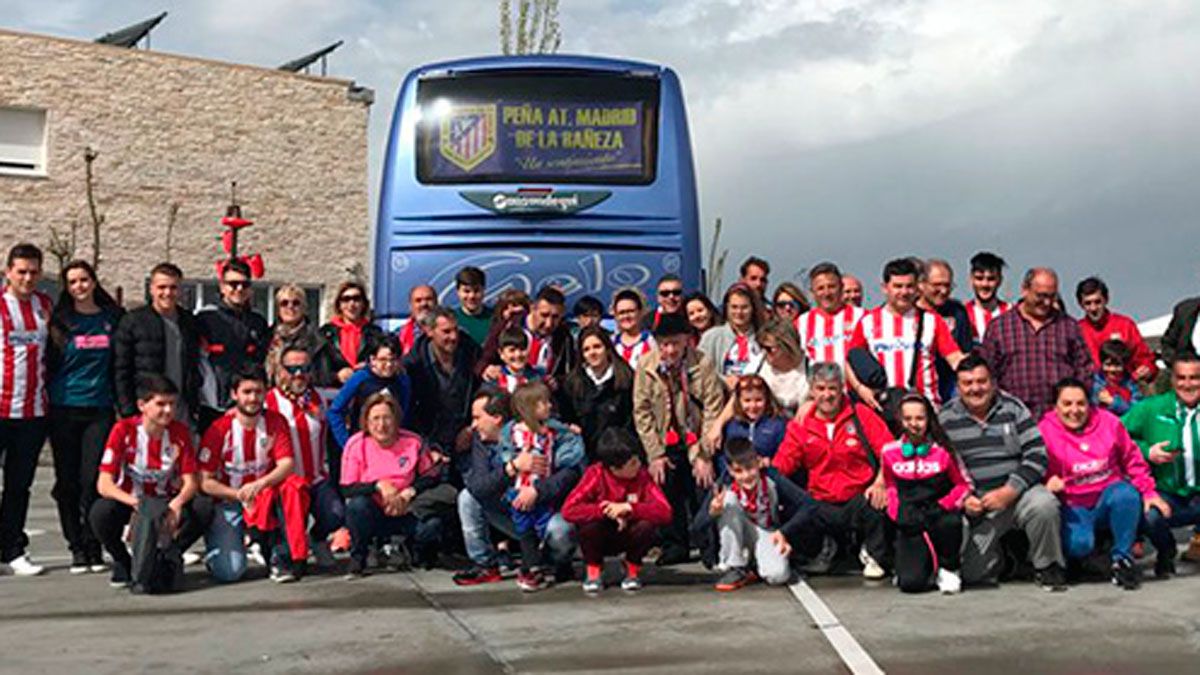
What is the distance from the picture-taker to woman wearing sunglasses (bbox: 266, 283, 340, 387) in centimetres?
955

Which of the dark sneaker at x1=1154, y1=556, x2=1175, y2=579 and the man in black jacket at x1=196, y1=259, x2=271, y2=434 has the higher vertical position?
the man in black jacket at x1=196, y1=259, x2=271, y2=434

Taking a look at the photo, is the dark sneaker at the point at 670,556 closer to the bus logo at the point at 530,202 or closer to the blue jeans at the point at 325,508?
the blue jeans at the point at 325,508

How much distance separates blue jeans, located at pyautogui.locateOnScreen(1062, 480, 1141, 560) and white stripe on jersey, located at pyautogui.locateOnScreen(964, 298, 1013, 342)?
162 cm

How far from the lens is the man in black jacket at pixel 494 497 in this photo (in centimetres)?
846

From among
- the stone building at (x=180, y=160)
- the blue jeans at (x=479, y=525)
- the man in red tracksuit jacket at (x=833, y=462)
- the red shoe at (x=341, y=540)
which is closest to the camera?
the man in red tracksuit jacket at (x=833, y=462)

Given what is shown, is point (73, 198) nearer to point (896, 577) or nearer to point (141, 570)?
point (141, 570)

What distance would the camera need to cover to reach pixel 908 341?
905 cm

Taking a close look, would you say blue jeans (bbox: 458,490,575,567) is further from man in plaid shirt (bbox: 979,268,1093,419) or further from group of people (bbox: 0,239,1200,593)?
man in plaid shirt (bbox: 979,268,1093,419)

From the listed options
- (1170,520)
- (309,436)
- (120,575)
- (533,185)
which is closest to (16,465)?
(120,575)

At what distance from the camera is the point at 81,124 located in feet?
99.6

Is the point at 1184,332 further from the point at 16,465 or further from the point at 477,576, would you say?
the point at 16,465

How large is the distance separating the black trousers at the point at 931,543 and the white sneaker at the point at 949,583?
70 mm

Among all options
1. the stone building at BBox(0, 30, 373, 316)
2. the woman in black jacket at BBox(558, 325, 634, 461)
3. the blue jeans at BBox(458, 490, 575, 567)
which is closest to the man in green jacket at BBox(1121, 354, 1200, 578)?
the woman in black jacket at BBox(558, 325, 634, 461)

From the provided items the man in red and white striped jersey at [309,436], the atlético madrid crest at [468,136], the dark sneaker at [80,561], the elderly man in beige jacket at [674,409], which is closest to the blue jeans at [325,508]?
the man in red and white striped jersey at [309,436]
